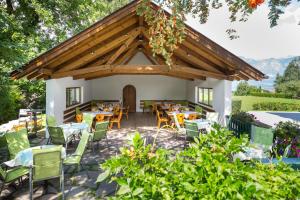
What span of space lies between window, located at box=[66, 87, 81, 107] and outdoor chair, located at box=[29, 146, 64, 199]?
307 inches

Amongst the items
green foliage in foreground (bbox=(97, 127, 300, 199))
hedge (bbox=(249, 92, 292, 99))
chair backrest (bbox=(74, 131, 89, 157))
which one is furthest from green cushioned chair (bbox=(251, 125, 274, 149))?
hedge (bbox=(249, 92, 292, 99))

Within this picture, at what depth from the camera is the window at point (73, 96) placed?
11989 mm

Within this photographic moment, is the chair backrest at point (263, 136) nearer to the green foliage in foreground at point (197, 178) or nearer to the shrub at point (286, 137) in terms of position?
the shrub at point (286, 137)

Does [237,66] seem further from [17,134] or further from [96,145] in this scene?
[17,134]

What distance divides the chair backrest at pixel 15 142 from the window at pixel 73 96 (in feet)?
20.3

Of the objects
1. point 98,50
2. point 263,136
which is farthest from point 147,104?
point 263,136

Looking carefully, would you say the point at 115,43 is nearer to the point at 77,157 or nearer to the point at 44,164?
the point at 77,157

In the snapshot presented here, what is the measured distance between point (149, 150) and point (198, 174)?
0.49m

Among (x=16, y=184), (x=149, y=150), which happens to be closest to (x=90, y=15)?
(x=16, y=184)

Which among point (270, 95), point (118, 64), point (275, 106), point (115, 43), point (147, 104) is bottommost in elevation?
Result: point (275, 106)

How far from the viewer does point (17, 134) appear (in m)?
5.66

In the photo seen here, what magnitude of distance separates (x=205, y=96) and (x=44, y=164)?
10810mm

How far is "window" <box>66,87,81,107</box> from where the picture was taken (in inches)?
472

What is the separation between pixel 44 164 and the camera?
434 cm
